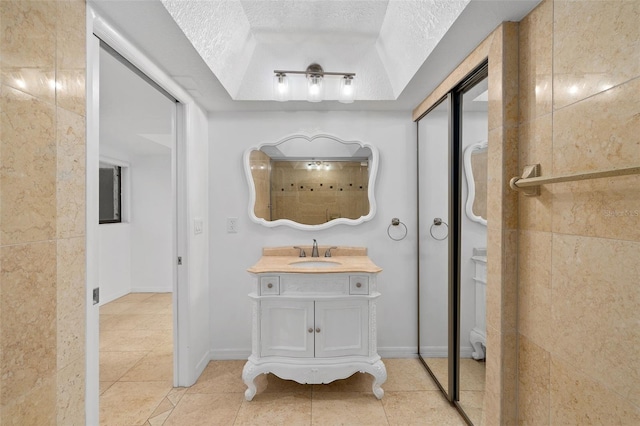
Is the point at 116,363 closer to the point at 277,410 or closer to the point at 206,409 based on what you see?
the point at 206,409

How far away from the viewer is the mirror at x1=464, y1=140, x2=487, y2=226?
5.20ft

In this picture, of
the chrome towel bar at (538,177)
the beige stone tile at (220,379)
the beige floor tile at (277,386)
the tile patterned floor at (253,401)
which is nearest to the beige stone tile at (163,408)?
the tile patterned floor at (253,401)

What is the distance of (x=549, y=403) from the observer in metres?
1.19

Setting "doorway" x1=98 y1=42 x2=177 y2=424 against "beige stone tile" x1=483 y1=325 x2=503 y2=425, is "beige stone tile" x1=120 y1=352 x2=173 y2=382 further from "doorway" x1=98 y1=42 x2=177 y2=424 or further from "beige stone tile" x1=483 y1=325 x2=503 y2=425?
"beige stone tile" x1=483 y1=325 x2=503 y2=425

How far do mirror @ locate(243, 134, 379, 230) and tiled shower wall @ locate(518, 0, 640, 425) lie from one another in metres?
1.31

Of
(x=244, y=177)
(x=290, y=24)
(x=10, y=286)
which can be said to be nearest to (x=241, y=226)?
(x=244, y=177)

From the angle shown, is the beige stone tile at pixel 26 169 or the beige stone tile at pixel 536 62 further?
the beige stone tile at pixel 536 62

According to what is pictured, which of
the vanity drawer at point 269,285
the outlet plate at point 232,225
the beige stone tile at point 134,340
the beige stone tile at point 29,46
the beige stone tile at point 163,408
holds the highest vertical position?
the beige stone tile at point 29,46

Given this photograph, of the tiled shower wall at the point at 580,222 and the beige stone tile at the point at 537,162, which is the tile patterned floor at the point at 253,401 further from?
the beige stone tile at the point at 537,162

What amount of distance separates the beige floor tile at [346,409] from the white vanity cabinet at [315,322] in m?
0.10

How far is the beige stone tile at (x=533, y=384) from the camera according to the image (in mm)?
1211

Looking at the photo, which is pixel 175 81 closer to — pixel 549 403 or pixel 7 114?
pixel 7 114

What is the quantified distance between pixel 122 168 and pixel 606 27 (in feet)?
16.7

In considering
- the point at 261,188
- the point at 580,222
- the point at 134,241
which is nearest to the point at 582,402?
the point at 580,222
